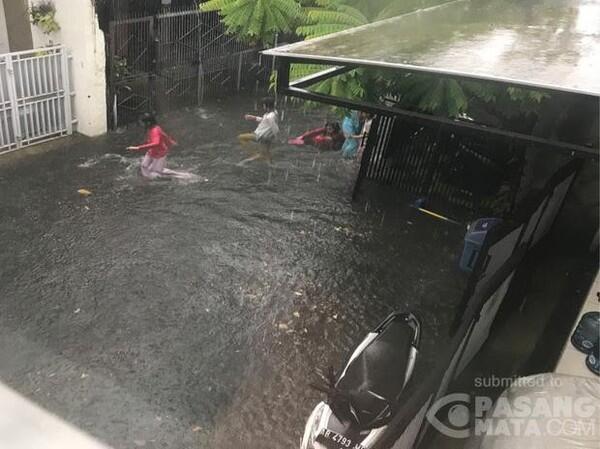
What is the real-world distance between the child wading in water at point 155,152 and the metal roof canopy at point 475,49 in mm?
3984

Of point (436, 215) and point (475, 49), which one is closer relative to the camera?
point (475, 49)

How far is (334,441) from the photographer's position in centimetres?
394

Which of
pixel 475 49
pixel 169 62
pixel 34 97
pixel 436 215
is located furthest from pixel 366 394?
pixel 169 62

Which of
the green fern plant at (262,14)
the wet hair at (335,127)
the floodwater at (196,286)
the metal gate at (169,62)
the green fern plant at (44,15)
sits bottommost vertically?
the floodwater at (196,286)

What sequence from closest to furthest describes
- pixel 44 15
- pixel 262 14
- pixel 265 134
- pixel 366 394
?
pixel 366 394, pixel 262 14, pixel 44 15, pixel 265 134

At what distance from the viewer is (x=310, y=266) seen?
7.16 meters

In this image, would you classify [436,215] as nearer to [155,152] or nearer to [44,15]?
[155,152]

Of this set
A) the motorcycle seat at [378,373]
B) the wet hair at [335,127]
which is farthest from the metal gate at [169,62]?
the motorcycle seat at [378,373]

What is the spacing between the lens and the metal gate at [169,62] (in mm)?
10570

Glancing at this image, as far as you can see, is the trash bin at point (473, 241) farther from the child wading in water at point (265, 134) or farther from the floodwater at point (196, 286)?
the child wading in water at point (265, 134)

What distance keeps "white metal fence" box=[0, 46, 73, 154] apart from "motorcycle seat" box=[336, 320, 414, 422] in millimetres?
7518

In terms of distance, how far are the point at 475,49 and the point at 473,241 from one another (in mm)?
3379

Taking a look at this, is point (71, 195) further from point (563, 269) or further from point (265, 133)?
point (563, 269)

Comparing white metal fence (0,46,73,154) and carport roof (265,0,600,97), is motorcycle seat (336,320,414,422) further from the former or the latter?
white metal fence (0,46,73,154)
